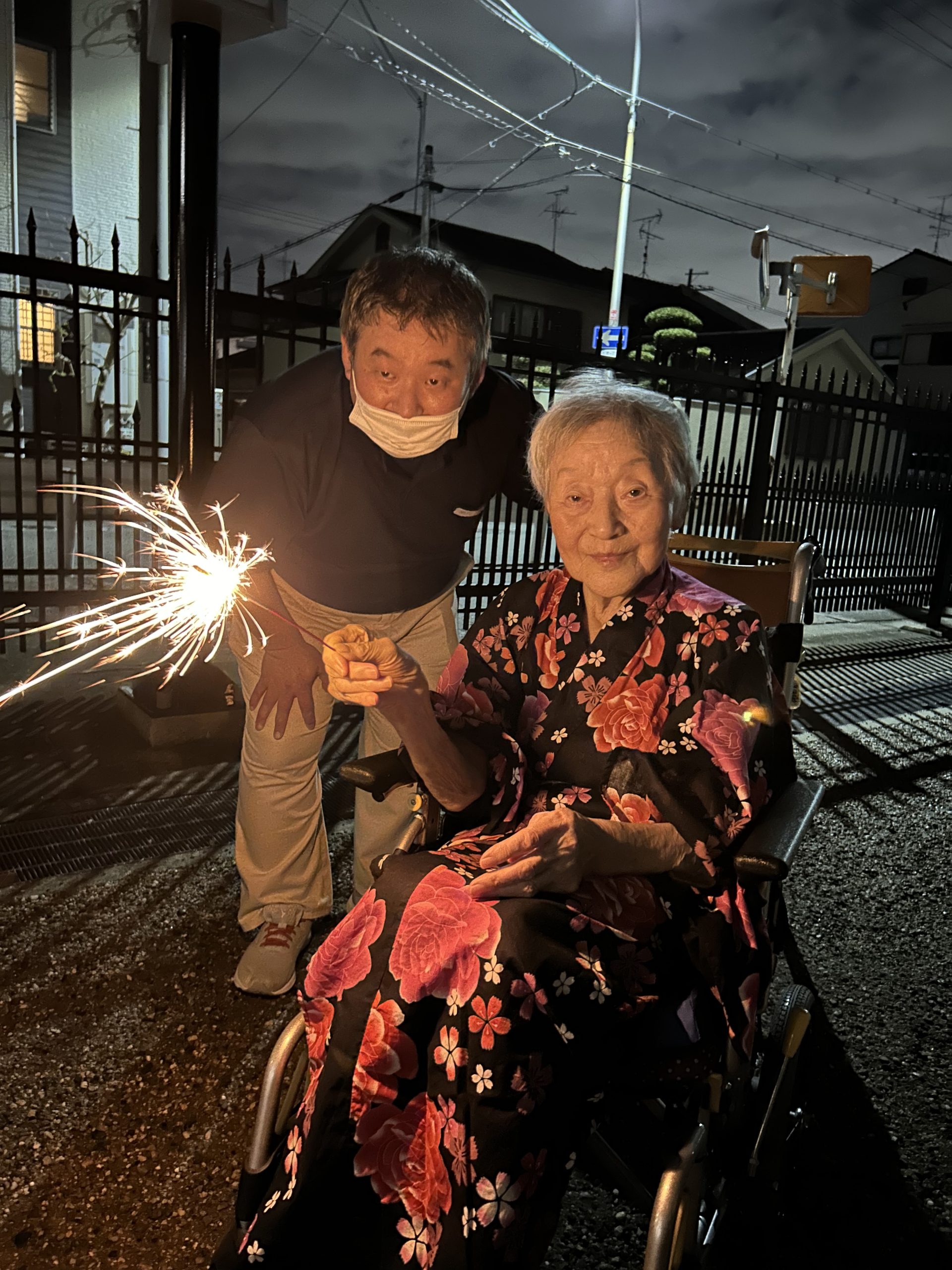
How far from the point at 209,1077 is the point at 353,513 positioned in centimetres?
173

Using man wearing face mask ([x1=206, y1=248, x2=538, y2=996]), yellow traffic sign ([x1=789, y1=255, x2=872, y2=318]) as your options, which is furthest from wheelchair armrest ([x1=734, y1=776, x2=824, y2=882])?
yellow traffic sign ([x1=789, y1=255, x2=872, y2=318])

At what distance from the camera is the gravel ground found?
6.69ft

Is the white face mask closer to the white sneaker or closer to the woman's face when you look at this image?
the woman's face

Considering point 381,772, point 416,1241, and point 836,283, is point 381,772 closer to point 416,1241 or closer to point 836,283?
point 416,1241

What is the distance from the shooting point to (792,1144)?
2.34m

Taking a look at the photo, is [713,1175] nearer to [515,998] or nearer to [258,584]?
[515,998]

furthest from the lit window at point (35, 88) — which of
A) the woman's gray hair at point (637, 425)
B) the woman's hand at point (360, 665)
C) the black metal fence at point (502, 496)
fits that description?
the woman's hand at point (360, 665)

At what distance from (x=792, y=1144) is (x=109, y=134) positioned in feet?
65.0

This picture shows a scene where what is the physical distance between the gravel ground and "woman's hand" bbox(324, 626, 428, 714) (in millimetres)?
1349

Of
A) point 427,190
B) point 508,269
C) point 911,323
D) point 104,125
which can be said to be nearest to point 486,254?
point 508,269

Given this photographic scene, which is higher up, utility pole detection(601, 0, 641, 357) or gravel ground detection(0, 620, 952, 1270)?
utility pole detection(601, 0, 641, 357)

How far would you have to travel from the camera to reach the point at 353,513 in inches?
107

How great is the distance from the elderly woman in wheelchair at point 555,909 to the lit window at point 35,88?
1958 centimetres

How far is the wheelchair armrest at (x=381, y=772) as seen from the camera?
2.07 metres
